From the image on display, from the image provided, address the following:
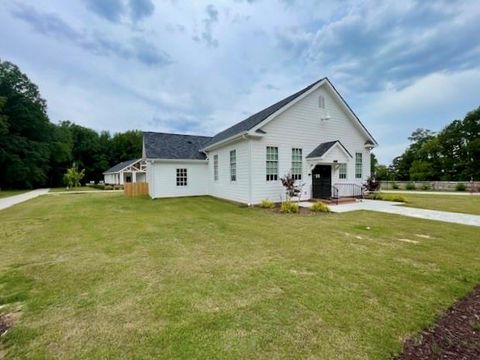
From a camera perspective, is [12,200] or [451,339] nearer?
[451,339]

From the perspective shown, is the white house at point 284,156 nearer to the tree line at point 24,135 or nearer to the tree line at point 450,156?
the tree line at point 24,135

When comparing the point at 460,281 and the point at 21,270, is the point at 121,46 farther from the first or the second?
the point at 460,281

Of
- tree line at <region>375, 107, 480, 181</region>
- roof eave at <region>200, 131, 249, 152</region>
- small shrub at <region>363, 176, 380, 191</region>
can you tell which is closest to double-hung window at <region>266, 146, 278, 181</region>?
roof eave at <region>200, 131, 249, 152</region>

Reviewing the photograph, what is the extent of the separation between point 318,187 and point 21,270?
1268 centimetres

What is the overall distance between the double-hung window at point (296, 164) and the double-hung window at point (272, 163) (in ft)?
3.68

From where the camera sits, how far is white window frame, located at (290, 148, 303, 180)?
42.7ft

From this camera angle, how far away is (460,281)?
371 cm

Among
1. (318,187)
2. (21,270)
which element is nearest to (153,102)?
(318,187)

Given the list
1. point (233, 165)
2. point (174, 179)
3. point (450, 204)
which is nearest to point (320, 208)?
point (233, 165)

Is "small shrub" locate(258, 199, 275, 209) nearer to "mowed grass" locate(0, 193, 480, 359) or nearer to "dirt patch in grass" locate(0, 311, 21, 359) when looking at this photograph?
"mowed grass" locate(0, 193, 480, 359)

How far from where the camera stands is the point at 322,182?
13.8 meters

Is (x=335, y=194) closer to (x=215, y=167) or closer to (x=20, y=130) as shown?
(x=215, y=167)

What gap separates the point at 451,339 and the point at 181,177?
52.0ft

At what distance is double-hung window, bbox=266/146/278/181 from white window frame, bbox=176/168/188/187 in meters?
7.07
